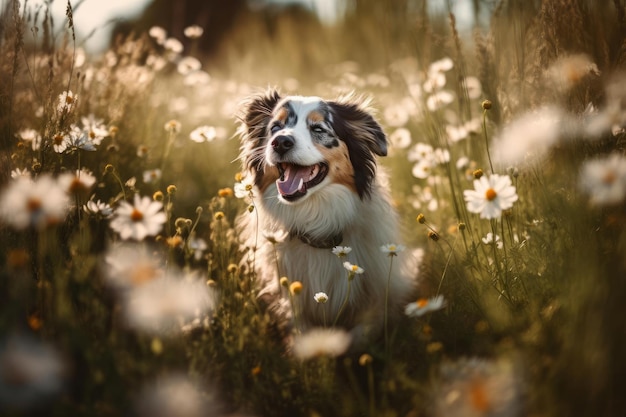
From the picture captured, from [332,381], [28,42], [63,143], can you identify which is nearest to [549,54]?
[332,381]

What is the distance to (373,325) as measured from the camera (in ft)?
8.89

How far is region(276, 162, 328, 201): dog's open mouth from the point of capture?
3.02m

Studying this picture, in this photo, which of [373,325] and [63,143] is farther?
[373,325]

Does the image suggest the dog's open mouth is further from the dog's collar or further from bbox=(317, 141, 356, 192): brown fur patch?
the dog's collar

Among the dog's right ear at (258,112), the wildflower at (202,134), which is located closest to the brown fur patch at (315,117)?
the dog's right ear at (258,112)

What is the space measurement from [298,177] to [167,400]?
1753 mm

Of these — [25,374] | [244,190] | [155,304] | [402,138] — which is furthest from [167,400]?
[402,138]

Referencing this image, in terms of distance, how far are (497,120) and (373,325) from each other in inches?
59.6

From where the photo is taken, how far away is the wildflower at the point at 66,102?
2.56 metres

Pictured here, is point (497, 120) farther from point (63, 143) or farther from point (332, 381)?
point (63, 143)

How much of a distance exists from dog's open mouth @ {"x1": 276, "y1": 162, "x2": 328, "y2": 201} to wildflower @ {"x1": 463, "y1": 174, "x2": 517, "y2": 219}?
3.84 ft

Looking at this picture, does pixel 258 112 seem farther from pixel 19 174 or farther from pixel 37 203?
pixel 37 203

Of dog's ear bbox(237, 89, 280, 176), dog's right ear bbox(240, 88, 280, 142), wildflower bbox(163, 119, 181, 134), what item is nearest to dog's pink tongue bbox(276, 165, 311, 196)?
dog's ear bbox(237, 89, 280, 176)

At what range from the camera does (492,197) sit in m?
2.04
